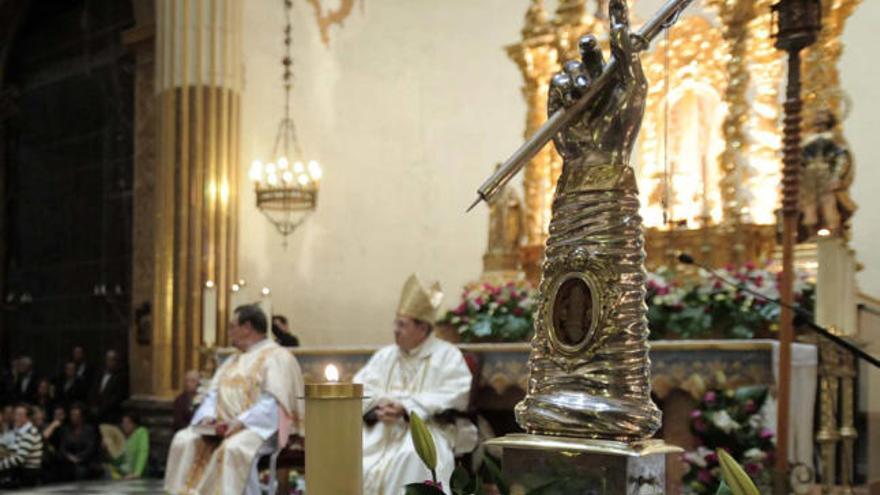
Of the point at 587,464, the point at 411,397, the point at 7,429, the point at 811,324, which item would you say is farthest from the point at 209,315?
the point at 587,464

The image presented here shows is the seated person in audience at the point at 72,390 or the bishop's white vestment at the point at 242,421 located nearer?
the bishop's white vestment at the point at 242,421

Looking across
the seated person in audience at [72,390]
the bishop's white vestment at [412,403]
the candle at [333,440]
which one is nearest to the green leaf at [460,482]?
the candle at [333,440]

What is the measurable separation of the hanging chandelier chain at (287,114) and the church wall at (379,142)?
0.26 feet

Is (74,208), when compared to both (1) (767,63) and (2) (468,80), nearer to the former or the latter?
(2) (468,80)

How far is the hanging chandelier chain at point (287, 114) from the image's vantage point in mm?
12453

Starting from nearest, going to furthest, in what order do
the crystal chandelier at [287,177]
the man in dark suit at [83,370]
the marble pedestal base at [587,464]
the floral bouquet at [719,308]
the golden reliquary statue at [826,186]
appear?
the marble pedestal base at [587,464], the floral bouquet at [719,308], the golden reliquary statue at [826,186], the crystal chandelier at [287,177], the man in dark suit at [83,370]

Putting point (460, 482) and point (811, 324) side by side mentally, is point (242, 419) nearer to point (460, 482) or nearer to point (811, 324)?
point (811, 324)

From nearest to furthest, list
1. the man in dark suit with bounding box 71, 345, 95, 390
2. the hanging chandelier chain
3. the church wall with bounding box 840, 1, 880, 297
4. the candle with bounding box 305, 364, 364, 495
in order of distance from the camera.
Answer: the candle with bounding box 305, 364, 364, 495 < the church wall with bounding box 840, 1, 880, 297 < the hanging chandelier chain < the man in dark suit with bounding box 71, 345, 95, 390

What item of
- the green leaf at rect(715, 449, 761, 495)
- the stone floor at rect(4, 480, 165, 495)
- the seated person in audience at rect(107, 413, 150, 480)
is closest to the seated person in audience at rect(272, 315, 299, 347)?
the stone floor at rect(4, 480, 165, 495)

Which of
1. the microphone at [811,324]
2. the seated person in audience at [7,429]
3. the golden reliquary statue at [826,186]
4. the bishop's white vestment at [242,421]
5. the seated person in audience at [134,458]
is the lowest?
the seated person in audience at [134,458]

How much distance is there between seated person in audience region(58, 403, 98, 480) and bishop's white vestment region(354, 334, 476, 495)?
5.44m

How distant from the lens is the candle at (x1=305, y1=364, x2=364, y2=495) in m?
1.66

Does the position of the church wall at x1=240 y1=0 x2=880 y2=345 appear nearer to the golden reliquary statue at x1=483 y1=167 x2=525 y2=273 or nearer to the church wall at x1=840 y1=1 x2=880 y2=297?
the golden reliquary statue at x1=483 y1=167 x2=525 y2=273

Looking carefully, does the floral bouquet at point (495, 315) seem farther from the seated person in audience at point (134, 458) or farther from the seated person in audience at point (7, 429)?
the seated person in audience at point (7, 429)
